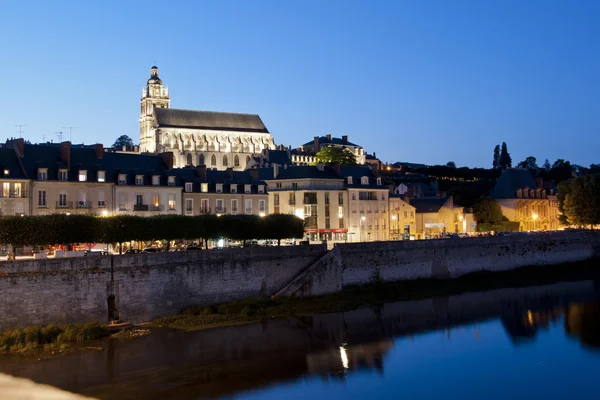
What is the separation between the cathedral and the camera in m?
125

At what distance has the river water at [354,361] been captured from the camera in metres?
22.4

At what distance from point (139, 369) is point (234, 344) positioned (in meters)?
4.59

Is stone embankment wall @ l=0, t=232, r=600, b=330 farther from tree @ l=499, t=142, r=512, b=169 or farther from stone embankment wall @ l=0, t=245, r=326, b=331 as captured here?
tree @ l=499, t=142, r=512, b=169

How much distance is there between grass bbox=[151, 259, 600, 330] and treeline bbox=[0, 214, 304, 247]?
205 inches

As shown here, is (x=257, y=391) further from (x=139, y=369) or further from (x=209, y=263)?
(x=209, y=263)

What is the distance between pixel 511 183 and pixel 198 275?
170 ft

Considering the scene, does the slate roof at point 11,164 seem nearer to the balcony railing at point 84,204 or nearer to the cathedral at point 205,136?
the balcony railing at point 84,204

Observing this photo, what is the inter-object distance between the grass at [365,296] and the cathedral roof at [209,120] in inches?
3513

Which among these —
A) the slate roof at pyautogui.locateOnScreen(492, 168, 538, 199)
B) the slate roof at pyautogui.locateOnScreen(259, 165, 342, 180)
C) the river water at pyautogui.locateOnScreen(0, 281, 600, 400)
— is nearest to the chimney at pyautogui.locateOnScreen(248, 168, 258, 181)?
the slate roof at pyautogui.locateOnScreen(259, 165, 342, 180)

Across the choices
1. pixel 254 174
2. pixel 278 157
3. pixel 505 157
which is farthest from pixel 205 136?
pixel 254 174

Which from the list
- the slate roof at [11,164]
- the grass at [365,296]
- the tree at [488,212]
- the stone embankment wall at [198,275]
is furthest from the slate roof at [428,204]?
the slate roof at [11,164]

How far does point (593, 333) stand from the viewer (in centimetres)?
3073

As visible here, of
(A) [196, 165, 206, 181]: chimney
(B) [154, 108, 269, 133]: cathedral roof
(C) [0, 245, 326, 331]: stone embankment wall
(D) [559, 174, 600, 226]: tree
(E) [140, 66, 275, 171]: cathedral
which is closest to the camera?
(C) [0, 245, 326, 331]: stone embankment wall

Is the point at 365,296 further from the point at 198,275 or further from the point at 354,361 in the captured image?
the point at 354,361
